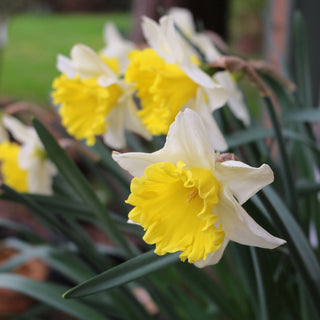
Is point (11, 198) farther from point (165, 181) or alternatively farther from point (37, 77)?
point (37, 77)

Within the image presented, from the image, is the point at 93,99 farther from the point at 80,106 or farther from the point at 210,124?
the point at 210,124

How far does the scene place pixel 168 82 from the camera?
67 cm

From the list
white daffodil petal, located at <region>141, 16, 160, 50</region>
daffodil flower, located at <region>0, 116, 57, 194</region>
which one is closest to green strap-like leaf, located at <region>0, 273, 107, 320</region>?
daffodil flower, located at <region>0, 116, 57, 194</region>

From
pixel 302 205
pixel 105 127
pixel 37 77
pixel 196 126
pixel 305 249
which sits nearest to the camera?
pixel 196 126

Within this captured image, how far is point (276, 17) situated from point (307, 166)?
62.0 inches

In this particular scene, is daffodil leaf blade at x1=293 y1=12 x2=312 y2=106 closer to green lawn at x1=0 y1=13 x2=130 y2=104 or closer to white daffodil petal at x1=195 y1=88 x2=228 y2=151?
white daffodil petal at x1=195 y1=88 x2=228 y2=151

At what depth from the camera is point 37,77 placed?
14.4 feet

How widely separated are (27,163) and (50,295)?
26 cm

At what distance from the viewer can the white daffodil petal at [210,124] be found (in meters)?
0.60

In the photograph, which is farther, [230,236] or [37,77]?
[37,77]

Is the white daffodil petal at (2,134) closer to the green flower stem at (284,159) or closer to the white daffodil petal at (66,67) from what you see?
the white daffodil petal at (66,67)

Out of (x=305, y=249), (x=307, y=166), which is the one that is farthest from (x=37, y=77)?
(x=305, y=249)

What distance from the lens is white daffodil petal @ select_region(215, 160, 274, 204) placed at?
0.47 meters

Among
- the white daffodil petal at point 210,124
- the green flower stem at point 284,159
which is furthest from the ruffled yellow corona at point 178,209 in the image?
the green flower stem at point 284,159
